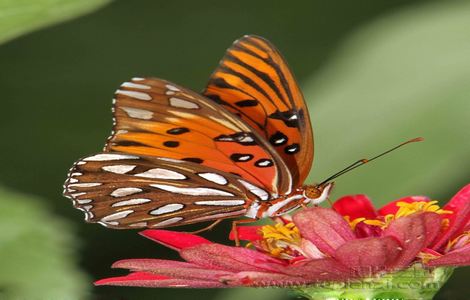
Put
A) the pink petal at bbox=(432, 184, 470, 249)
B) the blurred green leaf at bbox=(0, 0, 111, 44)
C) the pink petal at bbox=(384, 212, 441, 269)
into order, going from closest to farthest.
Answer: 1. the blurred green leaf at bbox=(0, 0, 111, 44)
2. the pink petal at bbox=(384, 212, 441, 269)
3. the pink petal at bbox=(432, 184, 470, 249)

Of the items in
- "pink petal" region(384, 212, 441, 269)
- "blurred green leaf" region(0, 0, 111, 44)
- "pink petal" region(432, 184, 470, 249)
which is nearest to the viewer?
"blurred green leaf" region(0, 0, 111, 44)

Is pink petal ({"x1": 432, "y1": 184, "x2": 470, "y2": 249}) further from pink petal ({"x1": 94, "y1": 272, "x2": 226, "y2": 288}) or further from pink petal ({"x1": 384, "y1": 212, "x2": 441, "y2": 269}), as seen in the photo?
pink petal ({"x1": 94, "y1": 272, "x2": 226, "y2": 288})

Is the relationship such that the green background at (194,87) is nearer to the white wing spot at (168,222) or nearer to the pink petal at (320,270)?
the white wing spot at (168,222)

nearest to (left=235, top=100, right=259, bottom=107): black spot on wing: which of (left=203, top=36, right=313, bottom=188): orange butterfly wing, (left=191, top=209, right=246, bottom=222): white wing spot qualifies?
(left=203, top=36, right=313, bottom=188): orange butterfly wing

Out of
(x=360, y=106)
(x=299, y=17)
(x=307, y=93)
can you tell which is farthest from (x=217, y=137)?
(x=299, y=17)

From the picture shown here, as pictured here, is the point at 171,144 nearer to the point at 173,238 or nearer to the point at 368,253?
the point at 173,238

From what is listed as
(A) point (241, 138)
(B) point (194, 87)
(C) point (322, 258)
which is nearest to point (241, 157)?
(A) point (241, 138)
